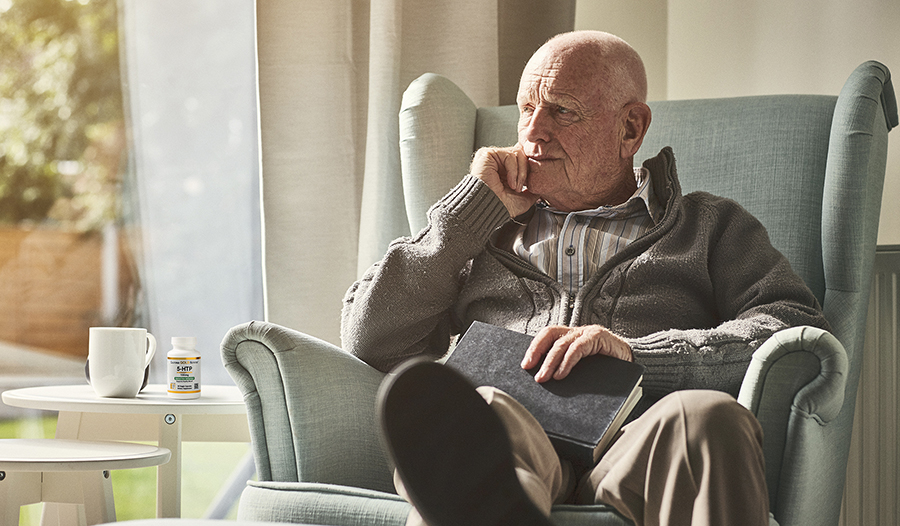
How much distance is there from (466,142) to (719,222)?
1.89ft

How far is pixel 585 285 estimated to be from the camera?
124 cm

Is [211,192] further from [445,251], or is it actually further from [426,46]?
[445,251]

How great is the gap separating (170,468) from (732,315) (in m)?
0.94

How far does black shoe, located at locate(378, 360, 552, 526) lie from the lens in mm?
678

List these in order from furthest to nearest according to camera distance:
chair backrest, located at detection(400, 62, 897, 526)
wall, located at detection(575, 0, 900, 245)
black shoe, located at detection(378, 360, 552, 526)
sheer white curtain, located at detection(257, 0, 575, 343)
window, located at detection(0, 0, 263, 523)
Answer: window, located at detection(0, 0, 263, 523), sheer white curtain, located at detection(257, 0, 575, 343), wall, located at detection(575, 0, 900, 245), chair backrest, located at detection(400, 62, 897, 526), black shoe, located at detection(378, 360, 552, 526)

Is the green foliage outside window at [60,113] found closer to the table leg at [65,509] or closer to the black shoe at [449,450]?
the table leg at [65,509]

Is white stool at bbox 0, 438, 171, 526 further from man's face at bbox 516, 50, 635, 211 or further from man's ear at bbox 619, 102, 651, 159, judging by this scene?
man's ear at bbox 619, 102, 651, 159

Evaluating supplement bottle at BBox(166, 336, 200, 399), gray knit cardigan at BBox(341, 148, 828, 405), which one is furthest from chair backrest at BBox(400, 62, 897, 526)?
supplement bottle at BBox(166, 336, 200, 399)

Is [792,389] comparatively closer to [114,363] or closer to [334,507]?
[334,507]

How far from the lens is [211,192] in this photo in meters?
2.11

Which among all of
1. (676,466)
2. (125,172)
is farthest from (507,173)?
(125,172)

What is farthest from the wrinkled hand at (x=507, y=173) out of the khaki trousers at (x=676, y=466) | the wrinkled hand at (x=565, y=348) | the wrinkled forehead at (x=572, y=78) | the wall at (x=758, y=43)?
the wall at (x=758, y=43)

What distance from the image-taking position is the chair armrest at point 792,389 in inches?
35.4

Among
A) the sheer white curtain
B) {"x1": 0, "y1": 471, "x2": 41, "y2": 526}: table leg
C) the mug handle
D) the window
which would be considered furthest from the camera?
the window
